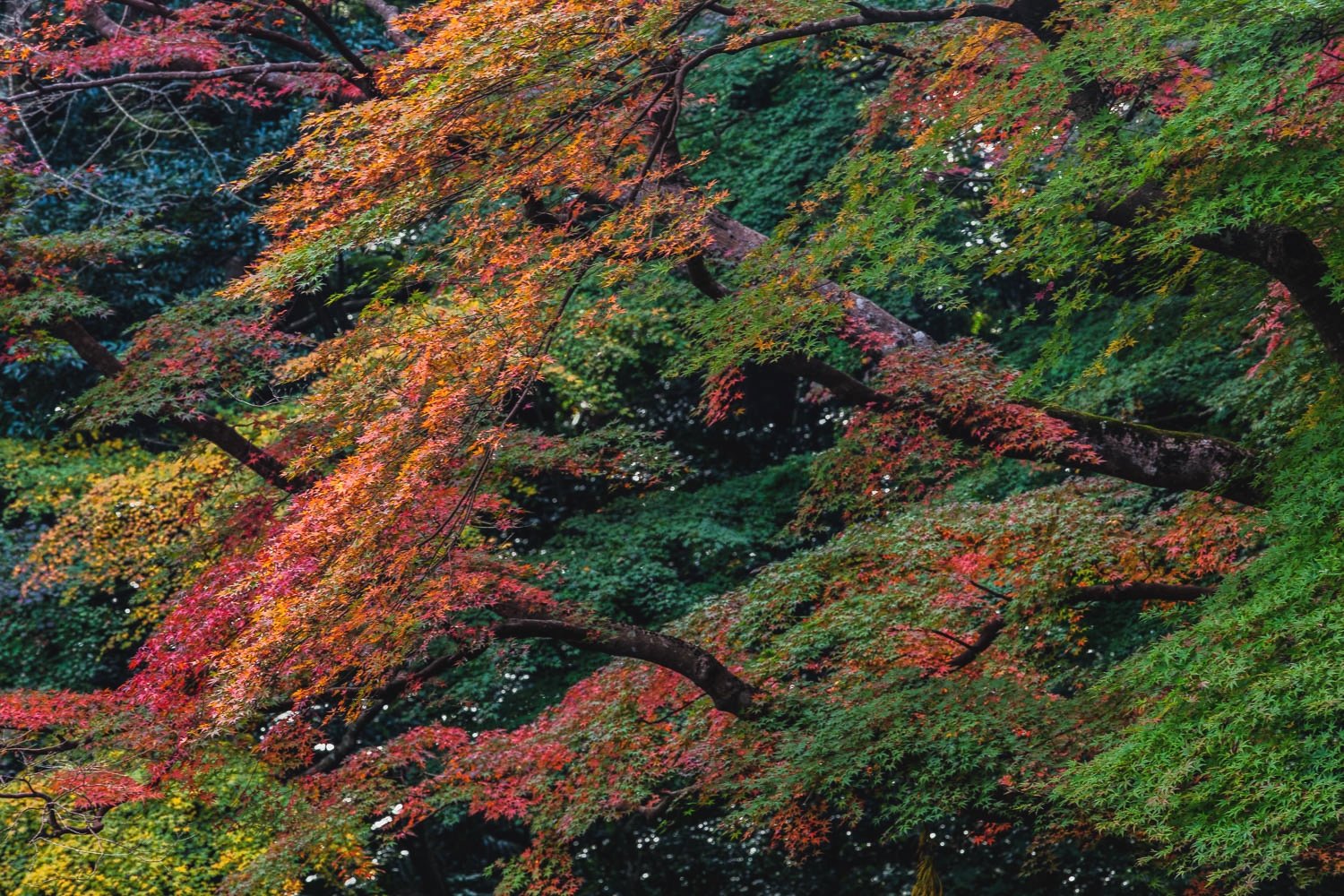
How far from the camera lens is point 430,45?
516 centimetres

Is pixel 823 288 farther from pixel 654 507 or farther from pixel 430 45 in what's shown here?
pixel 654 507

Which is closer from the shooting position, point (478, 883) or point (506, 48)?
point (506, 48)

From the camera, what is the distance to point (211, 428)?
7090mm

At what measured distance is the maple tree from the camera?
453cm

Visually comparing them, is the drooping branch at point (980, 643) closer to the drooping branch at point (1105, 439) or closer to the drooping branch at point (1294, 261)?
the drooping branch at point (1105, 439)

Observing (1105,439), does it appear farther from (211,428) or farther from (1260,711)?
(211,428)

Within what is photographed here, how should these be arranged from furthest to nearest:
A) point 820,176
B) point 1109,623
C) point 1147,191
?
point 820,176 → point 1109,623 → point 1147,191

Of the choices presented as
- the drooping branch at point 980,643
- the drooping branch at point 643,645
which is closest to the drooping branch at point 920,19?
the drooping branch at point 643,645

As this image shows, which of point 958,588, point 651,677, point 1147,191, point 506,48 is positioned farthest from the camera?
point 651,677

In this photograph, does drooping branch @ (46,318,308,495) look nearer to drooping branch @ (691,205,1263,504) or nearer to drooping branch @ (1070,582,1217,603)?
drooping branch @ (691,205,1263,504)

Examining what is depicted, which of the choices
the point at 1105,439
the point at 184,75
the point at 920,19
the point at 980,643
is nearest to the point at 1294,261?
the point at 1105,439

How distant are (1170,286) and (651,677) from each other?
3.33 m

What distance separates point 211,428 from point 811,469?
129 inches

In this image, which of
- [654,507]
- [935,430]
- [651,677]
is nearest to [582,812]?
[651,677]
